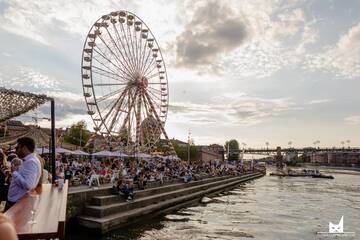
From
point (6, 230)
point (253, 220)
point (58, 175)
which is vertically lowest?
point (253, 220)

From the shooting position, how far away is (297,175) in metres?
93.5

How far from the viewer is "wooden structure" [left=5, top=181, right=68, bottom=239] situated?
3.35 metres

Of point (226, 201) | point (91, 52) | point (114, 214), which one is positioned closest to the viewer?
point (114, 214)

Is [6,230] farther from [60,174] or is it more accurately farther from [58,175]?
[60,174]

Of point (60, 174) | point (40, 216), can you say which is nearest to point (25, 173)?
point (40, 216)

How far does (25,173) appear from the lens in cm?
505

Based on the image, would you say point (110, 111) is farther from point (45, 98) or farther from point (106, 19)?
point (45, 98)

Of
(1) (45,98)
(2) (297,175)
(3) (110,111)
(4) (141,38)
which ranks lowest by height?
(2) (297,175)

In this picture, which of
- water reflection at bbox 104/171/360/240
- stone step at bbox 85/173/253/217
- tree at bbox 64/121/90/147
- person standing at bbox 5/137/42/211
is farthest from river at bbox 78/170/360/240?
tree at bbox 64/121/90/147

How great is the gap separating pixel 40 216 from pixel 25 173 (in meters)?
1.27

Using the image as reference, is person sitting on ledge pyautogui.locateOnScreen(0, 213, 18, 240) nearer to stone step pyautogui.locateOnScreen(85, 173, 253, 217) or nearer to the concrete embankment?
the concrete embankment

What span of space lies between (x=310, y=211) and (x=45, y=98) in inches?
870

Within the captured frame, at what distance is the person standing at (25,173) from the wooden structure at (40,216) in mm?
154

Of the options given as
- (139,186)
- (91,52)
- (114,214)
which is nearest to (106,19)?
(91,52)
